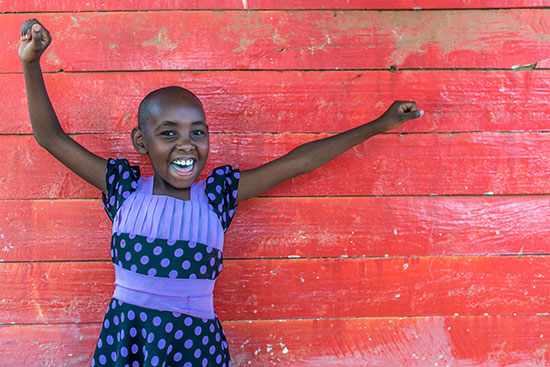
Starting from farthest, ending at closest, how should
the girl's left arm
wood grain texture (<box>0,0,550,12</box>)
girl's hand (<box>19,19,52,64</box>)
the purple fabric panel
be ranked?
wood grain texture (<box>0,0,550,12</box>) → the girl's left arm → the purple fabric panel → girl's hand (<box>19,19,52,64</box>)

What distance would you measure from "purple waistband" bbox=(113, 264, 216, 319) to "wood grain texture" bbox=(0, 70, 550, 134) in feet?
1.88

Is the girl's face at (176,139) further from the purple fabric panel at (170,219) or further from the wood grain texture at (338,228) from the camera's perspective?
the wood grain texture at (338,228)

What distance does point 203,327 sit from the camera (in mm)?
1374

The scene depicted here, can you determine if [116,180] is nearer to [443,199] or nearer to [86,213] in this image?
[86,213]

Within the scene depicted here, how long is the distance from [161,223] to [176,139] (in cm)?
26

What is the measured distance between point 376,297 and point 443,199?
17.4 inches

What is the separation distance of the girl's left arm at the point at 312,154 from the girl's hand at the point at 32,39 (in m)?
0.70

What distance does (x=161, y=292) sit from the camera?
4.37 feet

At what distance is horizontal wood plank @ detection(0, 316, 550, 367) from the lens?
167cm

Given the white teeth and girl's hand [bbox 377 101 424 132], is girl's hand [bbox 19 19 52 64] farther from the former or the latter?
girl's hand [bbox 377 101 424 132]

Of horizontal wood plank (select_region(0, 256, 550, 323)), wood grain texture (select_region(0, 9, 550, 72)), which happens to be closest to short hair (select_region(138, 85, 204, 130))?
wood grain texture (select_region(0, 9, 550, 72))

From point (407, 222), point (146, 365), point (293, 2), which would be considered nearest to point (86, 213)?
point (146, 365)

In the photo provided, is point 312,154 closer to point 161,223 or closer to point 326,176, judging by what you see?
point 326,176

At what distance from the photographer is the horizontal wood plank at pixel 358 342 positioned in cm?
167
